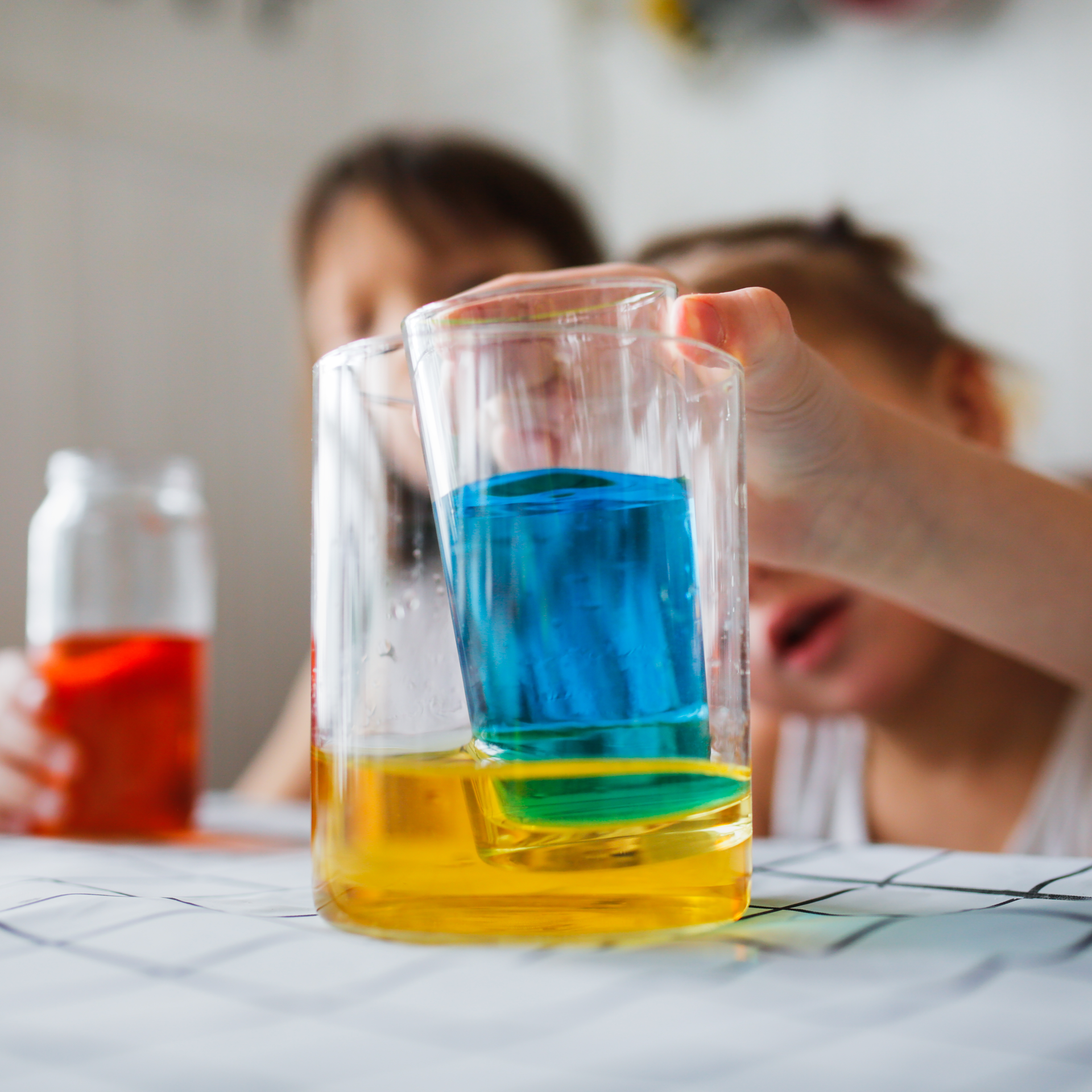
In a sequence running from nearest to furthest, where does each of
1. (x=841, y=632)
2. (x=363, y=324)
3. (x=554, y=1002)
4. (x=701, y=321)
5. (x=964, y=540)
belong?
(x=554, y=1002), (x=701, y=321), (x=964, y=540), (x=841, y=632), (x=363, y=324)

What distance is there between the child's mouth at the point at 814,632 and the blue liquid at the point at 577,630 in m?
0.63

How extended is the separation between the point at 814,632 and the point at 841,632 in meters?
0.02

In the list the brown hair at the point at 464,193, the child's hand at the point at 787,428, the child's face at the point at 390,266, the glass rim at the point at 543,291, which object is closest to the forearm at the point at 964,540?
the child's hand at the point at 787,428

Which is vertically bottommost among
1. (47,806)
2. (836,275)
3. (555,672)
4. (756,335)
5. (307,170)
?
(47,806)

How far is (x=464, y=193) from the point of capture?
4.04 feet

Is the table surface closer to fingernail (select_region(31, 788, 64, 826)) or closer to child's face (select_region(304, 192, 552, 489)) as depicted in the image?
fingernail (select_region(31, 788, 64, 826))

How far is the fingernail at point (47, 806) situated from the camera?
1.94 ft

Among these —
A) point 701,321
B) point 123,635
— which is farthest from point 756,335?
point 123,635

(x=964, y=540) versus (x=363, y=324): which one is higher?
(x=363, y=324)

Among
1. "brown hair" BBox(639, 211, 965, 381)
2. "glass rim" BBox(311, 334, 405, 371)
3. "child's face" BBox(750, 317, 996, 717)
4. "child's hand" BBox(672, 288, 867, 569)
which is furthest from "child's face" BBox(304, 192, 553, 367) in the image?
"glass rim" BBox(311, 334, 405, 371)

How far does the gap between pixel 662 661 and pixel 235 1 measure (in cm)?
200

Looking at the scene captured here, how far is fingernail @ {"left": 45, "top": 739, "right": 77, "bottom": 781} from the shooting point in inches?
23.3

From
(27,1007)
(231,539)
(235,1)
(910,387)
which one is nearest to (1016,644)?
(910,387)

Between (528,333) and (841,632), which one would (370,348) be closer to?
(528,333)
